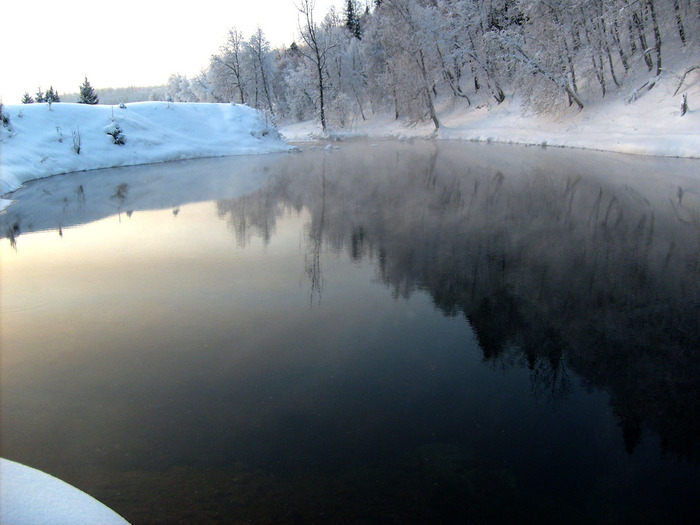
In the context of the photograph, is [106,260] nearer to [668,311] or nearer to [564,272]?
[564,272]

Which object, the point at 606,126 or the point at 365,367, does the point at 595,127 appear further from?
the point at 365,367

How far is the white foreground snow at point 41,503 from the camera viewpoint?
256 cm

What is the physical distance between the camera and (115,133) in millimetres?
25953

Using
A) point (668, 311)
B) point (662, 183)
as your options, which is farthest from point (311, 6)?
point (668, 311)

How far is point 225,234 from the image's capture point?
10.4 m

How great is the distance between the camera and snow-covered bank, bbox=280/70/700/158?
830 inches

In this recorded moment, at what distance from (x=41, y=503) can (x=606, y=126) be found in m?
29.2

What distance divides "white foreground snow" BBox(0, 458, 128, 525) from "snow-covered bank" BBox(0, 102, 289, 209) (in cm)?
1653

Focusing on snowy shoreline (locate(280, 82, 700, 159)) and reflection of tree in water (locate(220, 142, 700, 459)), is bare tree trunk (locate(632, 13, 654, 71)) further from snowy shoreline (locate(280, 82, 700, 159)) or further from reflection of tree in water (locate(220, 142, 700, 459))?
reflection of tree in water (locate(220, 142, 700, 459))

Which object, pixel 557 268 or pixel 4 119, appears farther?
pixel 4 119

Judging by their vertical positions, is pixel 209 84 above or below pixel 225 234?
above

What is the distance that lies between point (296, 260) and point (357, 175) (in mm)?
10918

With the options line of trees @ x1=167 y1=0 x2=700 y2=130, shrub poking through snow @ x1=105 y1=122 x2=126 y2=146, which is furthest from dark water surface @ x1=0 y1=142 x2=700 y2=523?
line of trees @ x1=167 y1=0 x2=700 y2=130

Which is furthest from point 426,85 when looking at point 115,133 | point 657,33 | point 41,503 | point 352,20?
point 352,20
